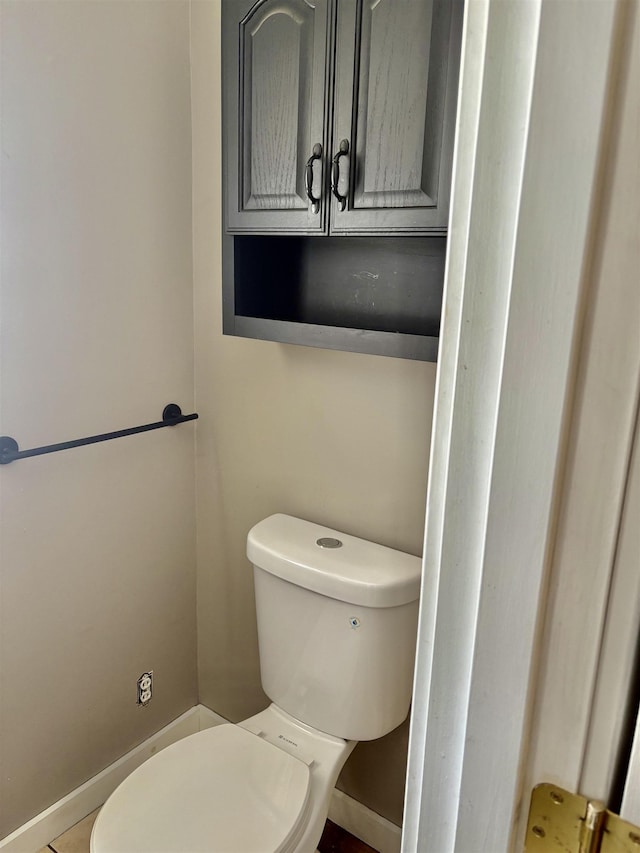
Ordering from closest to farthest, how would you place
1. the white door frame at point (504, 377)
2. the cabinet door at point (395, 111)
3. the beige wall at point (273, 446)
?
the white door frame at point (504, 377)
the cabinet door at point (395, 111)
the beige wall at point (273, 446)

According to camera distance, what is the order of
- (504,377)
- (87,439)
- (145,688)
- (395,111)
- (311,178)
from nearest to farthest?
(504,377) < (395,111) < (311,178) < (87,439) < (145,688)

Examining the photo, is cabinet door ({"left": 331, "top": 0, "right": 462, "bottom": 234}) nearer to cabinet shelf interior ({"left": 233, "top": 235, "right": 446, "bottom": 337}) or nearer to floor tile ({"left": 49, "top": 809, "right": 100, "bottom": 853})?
cabinet shelf interior ({"left": 233, "top": 235, "right": 446, "bottom": 337})

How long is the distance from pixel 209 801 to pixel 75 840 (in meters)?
0.62

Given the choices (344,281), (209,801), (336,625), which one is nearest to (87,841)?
(209,801)

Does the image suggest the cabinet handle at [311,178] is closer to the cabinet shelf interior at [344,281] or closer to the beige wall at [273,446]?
the cabinet shelf interior at [344,281]

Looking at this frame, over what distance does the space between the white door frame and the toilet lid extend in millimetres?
798

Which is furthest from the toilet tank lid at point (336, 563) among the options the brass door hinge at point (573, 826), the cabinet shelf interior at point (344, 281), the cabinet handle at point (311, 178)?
the brass door hinge at point (573, 826)

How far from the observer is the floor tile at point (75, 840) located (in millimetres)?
1541

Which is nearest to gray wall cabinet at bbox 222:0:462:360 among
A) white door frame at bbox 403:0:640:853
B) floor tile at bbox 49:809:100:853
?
white door frame at bbox 403:0:640:853

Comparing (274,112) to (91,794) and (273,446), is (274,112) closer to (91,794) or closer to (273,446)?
(273,446)

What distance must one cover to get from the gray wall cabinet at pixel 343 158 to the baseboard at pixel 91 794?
1.21 meters

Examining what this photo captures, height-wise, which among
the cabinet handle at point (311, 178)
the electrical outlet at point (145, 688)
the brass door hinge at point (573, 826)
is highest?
the cabinet handle at point (311, 178)

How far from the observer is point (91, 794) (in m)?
1.63

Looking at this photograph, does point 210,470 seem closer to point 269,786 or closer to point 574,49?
point 269,786
